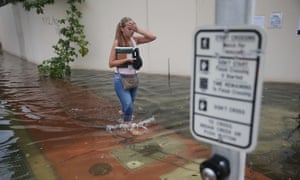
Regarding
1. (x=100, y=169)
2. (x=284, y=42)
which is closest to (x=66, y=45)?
(x=284, y=42)

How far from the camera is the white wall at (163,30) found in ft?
23.7

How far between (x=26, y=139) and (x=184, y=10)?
6.01m

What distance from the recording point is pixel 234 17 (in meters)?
1.08

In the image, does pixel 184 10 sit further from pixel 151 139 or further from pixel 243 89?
pixel 243 89

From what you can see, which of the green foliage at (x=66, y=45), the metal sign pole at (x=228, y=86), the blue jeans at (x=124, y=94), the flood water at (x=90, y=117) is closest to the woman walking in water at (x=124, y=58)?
the blue jeans at (x=124, y=94)

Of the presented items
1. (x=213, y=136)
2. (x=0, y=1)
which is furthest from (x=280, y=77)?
(x=0, y=1)

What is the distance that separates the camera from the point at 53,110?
18.8ft

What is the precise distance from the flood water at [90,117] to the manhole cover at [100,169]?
0.39 m

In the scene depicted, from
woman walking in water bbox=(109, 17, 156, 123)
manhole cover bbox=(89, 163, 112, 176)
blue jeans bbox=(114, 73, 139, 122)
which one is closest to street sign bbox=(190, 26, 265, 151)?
manhole cover bbox=(89, 163, 112, 176)

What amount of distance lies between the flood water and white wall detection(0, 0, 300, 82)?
600mm

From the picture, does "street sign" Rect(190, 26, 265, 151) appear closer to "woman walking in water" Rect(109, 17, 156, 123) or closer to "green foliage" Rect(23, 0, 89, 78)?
"woman walking in water" Rect(109, 17, 156, 123)

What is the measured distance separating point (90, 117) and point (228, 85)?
4.47 metres

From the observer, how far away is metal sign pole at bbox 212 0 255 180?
3.52 ft

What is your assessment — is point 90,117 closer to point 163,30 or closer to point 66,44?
point 163,30
